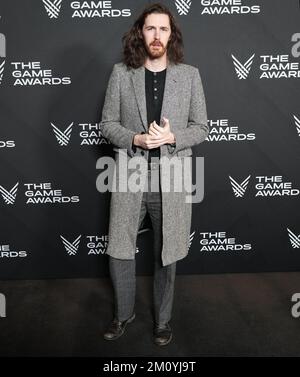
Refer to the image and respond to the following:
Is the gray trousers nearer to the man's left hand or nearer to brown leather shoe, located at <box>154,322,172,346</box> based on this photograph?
brown leather shoe, located at <box>154,322,172,346</box>

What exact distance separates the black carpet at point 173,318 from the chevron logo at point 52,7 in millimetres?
1909

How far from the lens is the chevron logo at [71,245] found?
299cm

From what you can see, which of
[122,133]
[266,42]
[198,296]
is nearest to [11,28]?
[122,133]

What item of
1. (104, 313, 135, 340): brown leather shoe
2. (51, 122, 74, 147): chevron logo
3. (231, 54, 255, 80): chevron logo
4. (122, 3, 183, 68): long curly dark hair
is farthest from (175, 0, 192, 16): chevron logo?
(104, 313, 135, 340): brown leather shoe

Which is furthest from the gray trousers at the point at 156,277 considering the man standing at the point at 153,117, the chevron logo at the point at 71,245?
the chevron logo at the point at 71,245

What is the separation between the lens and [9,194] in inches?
113

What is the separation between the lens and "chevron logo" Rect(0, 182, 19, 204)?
2870mm

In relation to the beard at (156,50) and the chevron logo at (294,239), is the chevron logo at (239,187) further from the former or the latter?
the beard at (156,50)

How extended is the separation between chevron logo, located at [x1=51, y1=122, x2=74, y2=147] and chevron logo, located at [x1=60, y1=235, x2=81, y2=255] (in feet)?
2.37

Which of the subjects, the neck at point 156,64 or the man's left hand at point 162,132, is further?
the neck at point 156,64

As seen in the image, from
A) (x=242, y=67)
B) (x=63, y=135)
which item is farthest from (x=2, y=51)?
(x=242, y=67)

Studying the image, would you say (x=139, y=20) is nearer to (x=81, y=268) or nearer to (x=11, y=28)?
(x=11, y=28)

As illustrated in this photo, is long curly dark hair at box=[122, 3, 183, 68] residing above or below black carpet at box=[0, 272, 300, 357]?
above

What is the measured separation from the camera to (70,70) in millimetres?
2658
